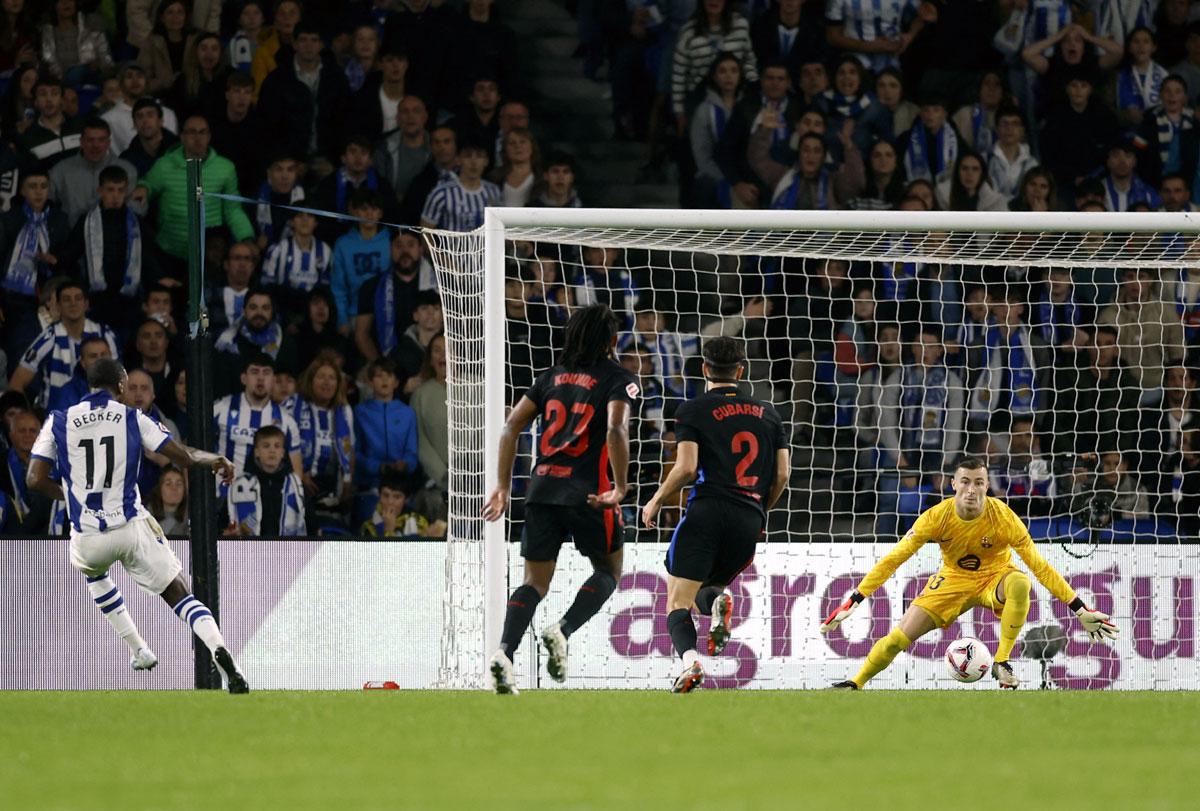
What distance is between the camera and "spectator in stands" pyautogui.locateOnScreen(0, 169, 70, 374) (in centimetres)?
1455

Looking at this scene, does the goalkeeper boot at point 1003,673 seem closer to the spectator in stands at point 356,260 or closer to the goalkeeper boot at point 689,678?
the goalkeeper boot at point 689,678

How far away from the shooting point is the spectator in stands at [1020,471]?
13773 mm

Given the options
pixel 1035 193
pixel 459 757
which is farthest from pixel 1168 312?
pixel 459 757

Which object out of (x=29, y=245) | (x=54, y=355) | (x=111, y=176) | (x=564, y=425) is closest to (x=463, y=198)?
(x=111, y=176)

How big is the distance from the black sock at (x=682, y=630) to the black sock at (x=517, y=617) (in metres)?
0.70

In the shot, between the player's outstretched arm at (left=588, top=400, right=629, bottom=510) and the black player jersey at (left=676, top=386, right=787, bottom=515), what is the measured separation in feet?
1.46

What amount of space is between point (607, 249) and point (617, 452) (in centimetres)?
554

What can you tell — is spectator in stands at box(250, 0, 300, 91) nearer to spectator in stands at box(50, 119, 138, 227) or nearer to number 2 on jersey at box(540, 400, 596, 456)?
spectator in stands at box(50, 119, 138, 227)

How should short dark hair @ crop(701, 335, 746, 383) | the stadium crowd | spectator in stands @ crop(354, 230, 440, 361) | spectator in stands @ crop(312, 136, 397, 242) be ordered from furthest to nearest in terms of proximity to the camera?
1. spectator in stands @ crop(312, 136, 397, 242)
2. spectator in stands @ crop(354, 230, 440, 361)
3. the stadium crowd
4. short dark hair @ crop(701, 335, 746, 383)

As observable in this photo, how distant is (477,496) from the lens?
1186 cm

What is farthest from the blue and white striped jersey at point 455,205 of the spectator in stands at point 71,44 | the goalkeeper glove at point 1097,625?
the goalkeeper glove at point 1097,625

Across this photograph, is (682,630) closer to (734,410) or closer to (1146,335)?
(734,410)

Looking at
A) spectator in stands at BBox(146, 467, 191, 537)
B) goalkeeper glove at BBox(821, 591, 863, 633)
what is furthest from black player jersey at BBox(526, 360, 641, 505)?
spectator in stands at BBox(146, 467, 191, 537)

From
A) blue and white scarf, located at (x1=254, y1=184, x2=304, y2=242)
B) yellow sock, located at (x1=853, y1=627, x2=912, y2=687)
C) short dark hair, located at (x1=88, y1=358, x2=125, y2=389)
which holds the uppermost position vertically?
blue and white scarf, located at (x1=254, y1=184, x2=304, y2=242)
